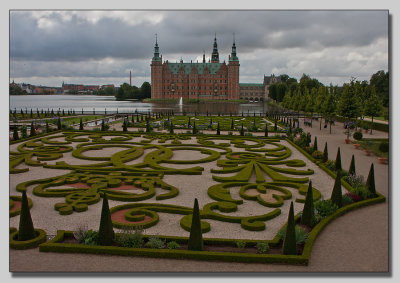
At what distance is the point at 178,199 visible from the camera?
11039mm

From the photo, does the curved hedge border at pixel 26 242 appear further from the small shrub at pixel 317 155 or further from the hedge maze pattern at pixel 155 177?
the small shrub at pixel 317 155

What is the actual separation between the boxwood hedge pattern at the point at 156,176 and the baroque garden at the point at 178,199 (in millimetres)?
36

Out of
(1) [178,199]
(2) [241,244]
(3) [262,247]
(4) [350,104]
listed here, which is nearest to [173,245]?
(2) [241,244]

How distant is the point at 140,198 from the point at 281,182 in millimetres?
5151

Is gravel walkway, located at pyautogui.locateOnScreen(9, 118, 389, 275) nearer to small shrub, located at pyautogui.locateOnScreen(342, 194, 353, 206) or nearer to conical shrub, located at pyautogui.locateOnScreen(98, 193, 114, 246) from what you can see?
conical shrub, located at pyautogui.locateOnScreen(98, 193, 114, 246)

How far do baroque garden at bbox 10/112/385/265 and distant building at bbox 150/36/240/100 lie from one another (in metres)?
86.8

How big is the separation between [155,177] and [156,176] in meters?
0.37

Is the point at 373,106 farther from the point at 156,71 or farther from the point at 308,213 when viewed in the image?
the point at 156,71

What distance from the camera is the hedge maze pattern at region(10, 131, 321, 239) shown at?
9.79 metres

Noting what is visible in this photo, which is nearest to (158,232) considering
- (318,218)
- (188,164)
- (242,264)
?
(242,264)

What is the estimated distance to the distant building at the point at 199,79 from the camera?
104625 millimetres

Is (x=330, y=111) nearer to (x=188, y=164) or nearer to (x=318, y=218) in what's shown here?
(x=188, y=164)

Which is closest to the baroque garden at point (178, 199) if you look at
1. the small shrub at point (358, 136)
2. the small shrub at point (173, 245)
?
the small shrub at point (173, 245)

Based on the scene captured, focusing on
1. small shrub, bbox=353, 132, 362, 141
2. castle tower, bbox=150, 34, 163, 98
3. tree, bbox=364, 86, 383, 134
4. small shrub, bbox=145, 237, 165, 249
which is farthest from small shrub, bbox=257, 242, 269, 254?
castle tower, bbox=150, 34, 163, 98
